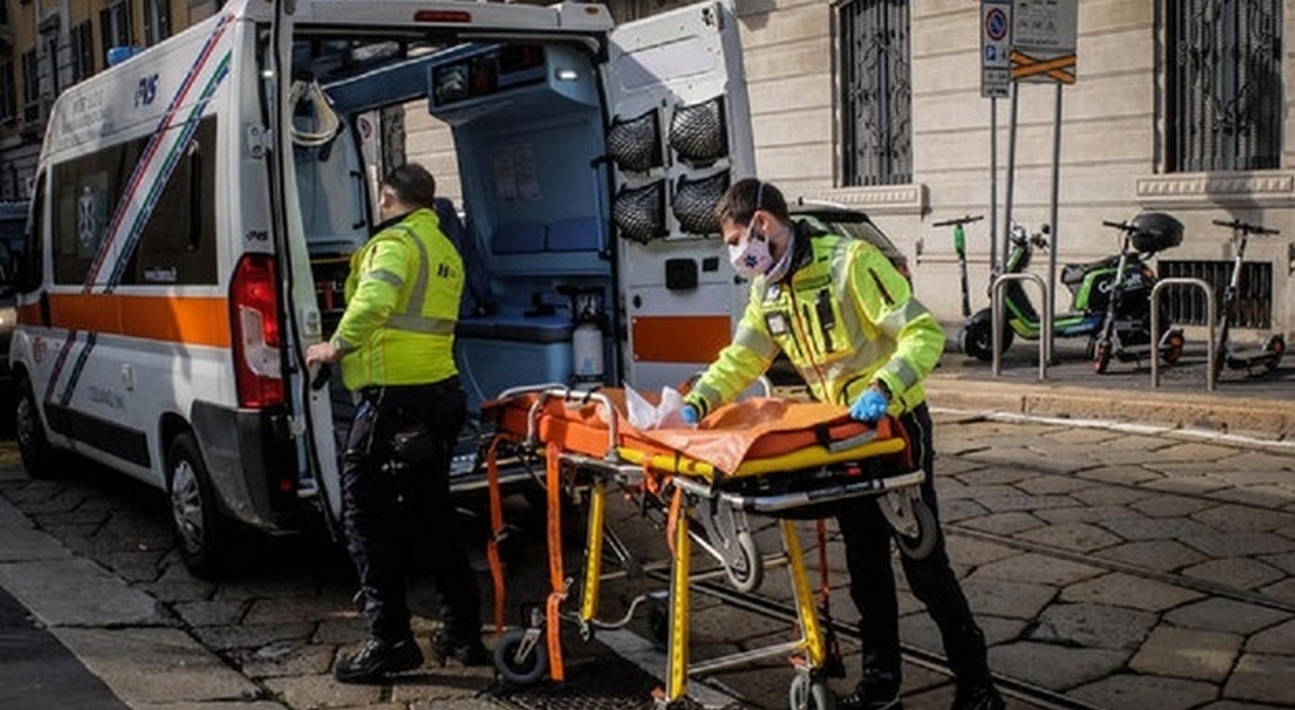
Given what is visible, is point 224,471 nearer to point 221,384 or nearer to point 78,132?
point 221,384

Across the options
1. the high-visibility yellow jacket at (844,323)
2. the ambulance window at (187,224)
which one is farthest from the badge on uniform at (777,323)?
the ambulance window at (187,224)

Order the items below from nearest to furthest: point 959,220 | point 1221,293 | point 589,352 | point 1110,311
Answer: point 589,352, point 1110,311, point 1221,293, point 959,220

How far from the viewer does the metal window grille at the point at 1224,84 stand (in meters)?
13.1

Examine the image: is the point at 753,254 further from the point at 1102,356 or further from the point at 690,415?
the point at 1102,356

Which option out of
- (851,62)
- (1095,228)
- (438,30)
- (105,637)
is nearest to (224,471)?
(105,637)

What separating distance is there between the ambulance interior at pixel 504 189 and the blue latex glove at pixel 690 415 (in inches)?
106

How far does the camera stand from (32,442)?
9242 mm

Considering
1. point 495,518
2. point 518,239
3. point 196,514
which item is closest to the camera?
point 495,518

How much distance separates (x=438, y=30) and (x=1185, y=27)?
9.55m

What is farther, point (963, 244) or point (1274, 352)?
point (963, 244)

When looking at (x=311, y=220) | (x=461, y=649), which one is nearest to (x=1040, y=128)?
(x=311, y=220)

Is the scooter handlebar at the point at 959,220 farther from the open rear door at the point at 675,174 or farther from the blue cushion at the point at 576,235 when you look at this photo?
the open rear door at the point at 675,174

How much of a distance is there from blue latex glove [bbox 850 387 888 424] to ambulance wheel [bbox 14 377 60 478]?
6663 mm

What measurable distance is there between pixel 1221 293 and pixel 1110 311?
2.99 m
